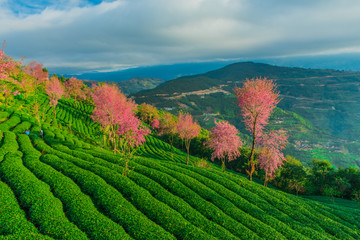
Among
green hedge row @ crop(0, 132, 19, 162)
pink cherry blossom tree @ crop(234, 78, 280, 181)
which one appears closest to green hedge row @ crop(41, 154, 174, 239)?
green hedge row @ crop(0, 132, 19, 162)

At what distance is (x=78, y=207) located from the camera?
50.1 feet

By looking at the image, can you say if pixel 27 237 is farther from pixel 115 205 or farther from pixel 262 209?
pixel 262 209

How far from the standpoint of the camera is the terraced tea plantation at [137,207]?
44.4ft

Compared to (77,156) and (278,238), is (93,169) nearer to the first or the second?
(77,156)

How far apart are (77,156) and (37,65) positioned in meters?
90.9

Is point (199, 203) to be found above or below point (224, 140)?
below

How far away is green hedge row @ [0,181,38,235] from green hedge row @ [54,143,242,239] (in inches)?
414

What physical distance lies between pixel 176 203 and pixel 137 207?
4090 millimetres

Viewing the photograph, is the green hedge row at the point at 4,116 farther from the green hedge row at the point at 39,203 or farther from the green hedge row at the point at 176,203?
the green hedge row at the point at 176,203

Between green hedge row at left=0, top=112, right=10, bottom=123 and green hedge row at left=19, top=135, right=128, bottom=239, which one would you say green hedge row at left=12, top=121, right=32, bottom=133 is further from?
green hedge row at left=19, top=135, right=128, bottom=239

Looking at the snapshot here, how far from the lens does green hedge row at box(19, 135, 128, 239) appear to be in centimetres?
1319

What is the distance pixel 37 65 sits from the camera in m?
88.8

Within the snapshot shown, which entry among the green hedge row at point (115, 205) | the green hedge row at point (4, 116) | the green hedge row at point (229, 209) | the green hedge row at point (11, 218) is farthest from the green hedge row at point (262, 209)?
the green hedge row at point (4, 116)

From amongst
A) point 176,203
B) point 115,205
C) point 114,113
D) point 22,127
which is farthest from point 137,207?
point 22,127
